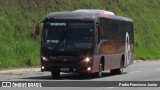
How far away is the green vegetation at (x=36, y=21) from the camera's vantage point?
36938 millimetres

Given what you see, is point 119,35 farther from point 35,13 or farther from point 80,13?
point 35,13

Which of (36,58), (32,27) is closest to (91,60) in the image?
(36,58)

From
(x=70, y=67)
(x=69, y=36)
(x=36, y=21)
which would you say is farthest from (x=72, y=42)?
(x=36, y=21)

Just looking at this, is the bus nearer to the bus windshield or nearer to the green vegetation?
the bus windshield

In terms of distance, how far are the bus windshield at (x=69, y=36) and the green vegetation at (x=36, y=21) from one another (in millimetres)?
8138

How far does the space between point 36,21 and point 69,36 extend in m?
18.6

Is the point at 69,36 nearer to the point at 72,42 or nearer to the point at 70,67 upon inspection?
the point at 72,42

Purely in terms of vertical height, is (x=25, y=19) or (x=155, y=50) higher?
(x=25, y=19)

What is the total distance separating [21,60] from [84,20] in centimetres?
1108

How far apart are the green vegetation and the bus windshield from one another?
8138 millimetres

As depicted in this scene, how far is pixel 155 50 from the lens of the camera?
59.3m

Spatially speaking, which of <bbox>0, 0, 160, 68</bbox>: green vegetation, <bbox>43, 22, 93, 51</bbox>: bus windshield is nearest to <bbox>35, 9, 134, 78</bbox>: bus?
<bbox>43, 22, 93, 51</bbox>: bus windshield

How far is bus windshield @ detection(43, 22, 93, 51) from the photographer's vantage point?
25688 millimetres

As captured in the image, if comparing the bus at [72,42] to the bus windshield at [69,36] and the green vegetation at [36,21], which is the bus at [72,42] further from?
the green vegetation at [36,21]
